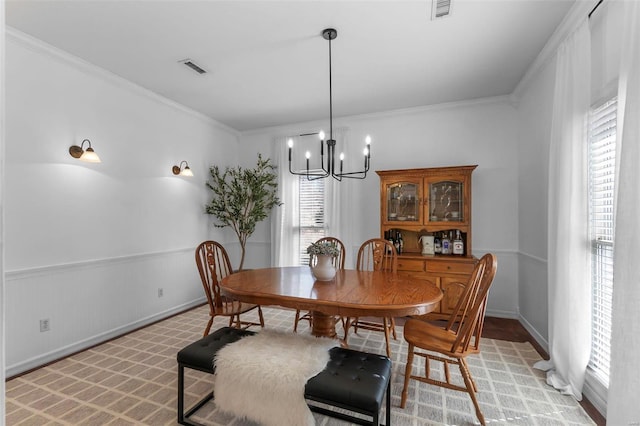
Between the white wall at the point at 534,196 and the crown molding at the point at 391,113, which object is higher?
the crown molding at the point at 391,113

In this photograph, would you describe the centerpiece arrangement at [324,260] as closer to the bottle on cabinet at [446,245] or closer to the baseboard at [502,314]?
the bottle on cabinet at [446,245]

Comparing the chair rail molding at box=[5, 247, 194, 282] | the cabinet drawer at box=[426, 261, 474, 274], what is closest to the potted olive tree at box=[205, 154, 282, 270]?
the chair rail molding at box=[5, 247, 194, 282]

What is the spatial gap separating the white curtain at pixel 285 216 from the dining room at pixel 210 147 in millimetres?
23

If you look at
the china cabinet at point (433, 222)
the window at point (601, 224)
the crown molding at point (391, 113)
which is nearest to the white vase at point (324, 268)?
the china cabinet at point (433, 222)

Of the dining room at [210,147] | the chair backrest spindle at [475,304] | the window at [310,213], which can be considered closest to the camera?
the chair backrest spindle at [475,304]

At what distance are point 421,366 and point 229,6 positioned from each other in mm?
3188

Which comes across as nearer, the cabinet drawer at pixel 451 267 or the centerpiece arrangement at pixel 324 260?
the centerpiece arrangement at pixel 324 260

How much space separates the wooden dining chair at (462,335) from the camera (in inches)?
71.6

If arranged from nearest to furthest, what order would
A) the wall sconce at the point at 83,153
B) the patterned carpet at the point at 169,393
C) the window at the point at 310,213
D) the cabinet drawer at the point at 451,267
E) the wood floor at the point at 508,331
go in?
the patterned carpet at the point at 169,393, the wall sconce at the point at 83,153, the wood floor at the point at 508,331, the cabinet drawer at the point at 451,267, the window at the point at 310,213

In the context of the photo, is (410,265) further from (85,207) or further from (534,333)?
(85,207)

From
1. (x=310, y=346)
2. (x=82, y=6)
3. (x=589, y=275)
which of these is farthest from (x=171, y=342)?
(x=589, y=275)

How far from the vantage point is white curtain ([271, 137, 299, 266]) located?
484 centimetres

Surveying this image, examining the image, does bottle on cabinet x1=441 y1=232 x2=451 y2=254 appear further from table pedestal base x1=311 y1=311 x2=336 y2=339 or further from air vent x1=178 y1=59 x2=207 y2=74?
air vent x1=178 y1=59 x2=207 y2=74

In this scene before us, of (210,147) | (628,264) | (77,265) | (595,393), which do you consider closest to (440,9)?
(628,264)
